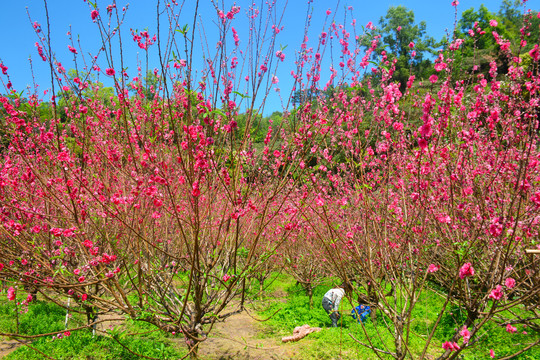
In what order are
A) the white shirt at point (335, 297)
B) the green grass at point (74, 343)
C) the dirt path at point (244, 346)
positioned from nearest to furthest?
the green grass at point (74, 343), the dirt path at point (244, 346), the white shirt at point (335, 297)

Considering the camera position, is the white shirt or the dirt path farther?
the white shirt

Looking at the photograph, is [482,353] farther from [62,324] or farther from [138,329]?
[62,324]

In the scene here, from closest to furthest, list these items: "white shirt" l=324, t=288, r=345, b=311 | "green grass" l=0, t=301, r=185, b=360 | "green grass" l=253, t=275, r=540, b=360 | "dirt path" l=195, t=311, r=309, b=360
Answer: "green grass" l=0, t=301, r=185, b=360
"green grass" l=253, t=275, r=540, b=360
"dirt path" l=195, t=311, r=309, b=360
"white shirt" l=324, t=288, r=345, b=311

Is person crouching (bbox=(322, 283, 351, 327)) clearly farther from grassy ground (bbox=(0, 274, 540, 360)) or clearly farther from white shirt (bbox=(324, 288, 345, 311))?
grassy ground (bbox=(0, 274, 540, 360))

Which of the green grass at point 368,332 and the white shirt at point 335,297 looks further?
the white shirt at point 335,297

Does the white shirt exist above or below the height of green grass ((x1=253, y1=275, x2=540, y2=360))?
above

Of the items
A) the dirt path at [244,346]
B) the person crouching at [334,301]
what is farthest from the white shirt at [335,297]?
the dirt path at [244,346]

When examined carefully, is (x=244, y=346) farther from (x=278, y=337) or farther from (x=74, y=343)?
(x=74, y=343)

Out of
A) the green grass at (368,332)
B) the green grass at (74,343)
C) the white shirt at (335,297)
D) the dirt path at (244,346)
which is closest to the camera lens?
the green grass at (74,343)

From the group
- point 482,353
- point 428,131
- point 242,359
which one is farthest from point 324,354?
point 428,131

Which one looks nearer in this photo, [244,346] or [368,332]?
[244,346]

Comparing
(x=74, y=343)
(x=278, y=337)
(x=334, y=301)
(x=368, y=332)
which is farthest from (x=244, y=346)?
(x=74, y=343)

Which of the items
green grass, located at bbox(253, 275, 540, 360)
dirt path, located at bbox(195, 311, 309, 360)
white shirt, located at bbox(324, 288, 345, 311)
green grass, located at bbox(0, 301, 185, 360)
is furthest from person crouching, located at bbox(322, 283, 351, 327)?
green grass, located at bbox(0, 301, 185, 360)

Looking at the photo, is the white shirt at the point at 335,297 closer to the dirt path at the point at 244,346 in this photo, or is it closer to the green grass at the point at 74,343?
the dirt path at the point at 244,346
